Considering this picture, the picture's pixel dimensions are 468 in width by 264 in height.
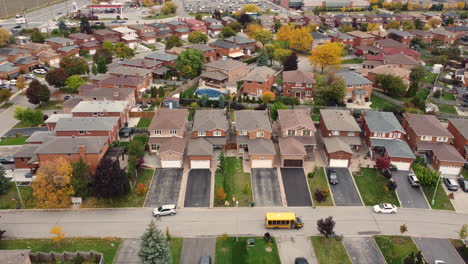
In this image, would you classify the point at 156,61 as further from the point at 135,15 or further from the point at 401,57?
the point at 135,15

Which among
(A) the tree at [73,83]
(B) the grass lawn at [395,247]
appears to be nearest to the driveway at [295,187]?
(B) the grass lawn at [395,247]

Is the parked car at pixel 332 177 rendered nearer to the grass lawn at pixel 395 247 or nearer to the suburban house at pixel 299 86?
the grass lawn at pixel 395 247

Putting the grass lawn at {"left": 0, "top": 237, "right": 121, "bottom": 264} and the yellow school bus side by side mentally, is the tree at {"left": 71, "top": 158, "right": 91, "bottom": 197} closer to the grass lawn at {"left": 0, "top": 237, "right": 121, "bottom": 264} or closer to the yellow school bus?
the grass lawn at {"left": 0, "top": 237, "right": 121, "bottom": 264}

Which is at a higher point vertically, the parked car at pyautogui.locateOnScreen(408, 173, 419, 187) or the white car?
the parked car at pyautogui.locateOnScreen(408, 173, 419, 187)

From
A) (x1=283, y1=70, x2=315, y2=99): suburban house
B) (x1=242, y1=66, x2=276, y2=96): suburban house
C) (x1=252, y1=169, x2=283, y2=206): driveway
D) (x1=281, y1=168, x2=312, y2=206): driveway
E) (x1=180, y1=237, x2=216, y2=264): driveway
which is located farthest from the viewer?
(x1=242, y1=66, x2=276, y2=96): suburban house

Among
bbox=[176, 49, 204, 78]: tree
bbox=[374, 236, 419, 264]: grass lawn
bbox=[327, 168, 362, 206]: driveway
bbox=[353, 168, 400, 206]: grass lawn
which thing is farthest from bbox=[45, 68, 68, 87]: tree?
bbox=[374, 236, 419, 264]: grass lawn

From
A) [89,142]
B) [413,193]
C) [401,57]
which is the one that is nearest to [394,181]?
[413,193]
